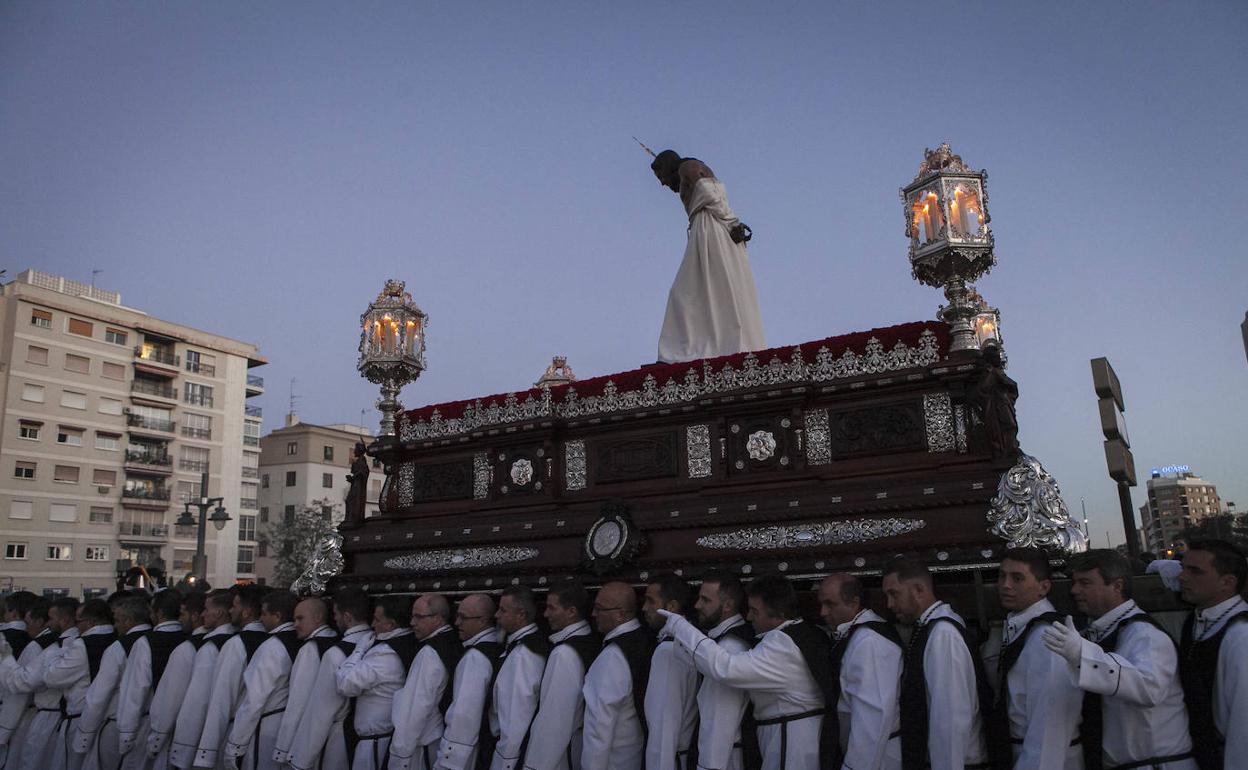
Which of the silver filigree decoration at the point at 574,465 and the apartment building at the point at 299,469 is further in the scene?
the apartment building at the point at 299,469

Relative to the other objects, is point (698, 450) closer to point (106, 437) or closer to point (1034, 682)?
point (1034, 682)

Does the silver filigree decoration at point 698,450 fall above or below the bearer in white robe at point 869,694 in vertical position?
above

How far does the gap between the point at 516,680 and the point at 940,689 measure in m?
2.55

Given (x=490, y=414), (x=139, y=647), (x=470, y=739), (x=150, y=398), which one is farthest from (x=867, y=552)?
(x=150, y=398)

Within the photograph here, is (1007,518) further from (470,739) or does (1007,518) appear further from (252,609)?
(252,609)

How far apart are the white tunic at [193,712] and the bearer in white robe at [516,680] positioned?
2593 mm

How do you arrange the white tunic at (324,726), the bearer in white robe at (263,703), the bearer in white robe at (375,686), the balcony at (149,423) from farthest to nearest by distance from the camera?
1. the balcony at (149,423)
2. the bearer in white robe at (263,703)
3. the white tunic at (324,726)
4. the bearer in white robe at (375,686)

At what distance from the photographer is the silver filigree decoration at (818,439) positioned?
674cm

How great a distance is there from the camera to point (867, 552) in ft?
19.8

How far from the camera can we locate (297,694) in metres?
6.10

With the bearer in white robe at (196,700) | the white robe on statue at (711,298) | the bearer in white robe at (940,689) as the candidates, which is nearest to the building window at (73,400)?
the bearer in white robe at (196,700)

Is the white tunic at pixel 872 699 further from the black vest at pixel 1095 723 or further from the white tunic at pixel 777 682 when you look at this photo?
the black vest at pixel 1095 723

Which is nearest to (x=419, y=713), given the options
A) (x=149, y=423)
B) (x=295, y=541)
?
(x=295, y=541)

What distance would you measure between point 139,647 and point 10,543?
1554 inches
